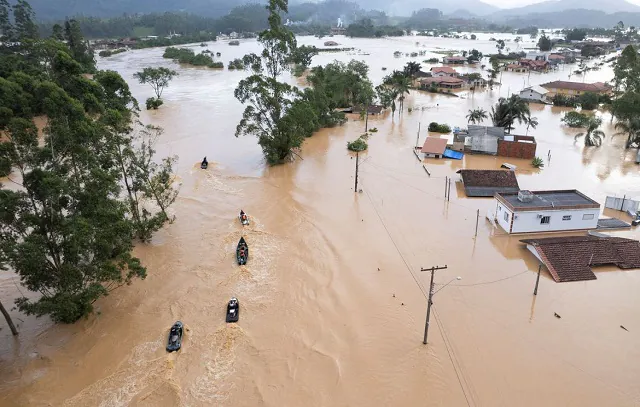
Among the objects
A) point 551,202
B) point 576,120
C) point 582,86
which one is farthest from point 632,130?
point 582,86

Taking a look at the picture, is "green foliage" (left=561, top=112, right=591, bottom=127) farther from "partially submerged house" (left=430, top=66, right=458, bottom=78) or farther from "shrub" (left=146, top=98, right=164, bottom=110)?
"shrub" (left=146, top=98, right=164, bottom=110)

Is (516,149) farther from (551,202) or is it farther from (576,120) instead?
(576,120)

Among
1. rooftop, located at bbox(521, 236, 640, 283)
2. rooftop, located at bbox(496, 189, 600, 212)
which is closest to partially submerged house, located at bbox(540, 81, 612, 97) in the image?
rooftop, located at bbox(496, 189, 600, 212)

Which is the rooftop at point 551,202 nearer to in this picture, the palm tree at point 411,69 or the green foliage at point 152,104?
the green foliage at point 152,104

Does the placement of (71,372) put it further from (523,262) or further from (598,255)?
(598,255)

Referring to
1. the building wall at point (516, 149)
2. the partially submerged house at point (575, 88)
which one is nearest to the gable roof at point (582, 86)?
the partially submerged house at point (575, 88)

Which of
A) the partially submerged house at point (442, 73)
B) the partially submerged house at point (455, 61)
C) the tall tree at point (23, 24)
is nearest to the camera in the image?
the tall tree at point (23, 24)
